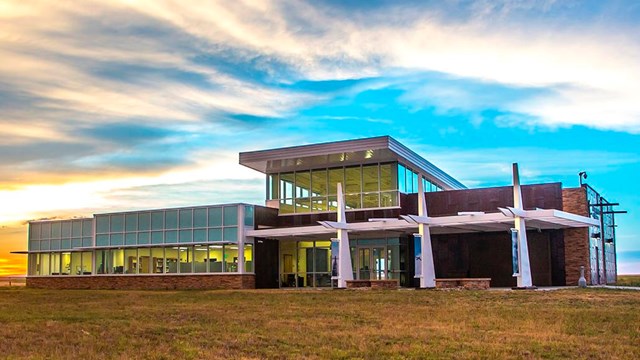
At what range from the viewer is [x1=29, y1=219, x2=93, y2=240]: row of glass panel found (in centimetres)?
4116

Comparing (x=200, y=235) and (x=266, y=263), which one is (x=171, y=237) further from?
(x=266, y=263)

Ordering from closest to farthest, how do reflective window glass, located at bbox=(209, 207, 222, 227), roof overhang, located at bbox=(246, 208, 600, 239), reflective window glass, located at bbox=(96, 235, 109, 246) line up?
1. roof overhang, located at bbox=(246, 208, 600, 239)
2. reflective window glass, located at bbox=(209, 207, 222, 227)
3. reflective window glass, located at bbox=(96, 235, 109, 246)

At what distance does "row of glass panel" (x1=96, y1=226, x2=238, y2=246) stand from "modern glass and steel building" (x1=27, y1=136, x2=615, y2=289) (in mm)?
58

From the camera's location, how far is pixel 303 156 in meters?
34.8

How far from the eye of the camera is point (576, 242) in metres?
32.1

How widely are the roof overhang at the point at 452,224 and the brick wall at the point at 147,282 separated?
2557 millimetres

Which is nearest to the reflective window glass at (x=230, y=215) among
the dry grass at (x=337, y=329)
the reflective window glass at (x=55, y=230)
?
the reflective window glass at (x=55, y=230)

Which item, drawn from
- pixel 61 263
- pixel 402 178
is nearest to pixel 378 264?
pixel 402 178

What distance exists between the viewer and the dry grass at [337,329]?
10719 millimetres

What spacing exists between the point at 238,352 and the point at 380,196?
25.0 meters

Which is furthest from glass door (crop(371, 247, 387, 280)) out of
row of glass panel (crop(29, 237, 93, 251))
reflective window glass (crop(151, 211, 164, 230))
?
row of glass panel (crop(29, 237, 93, 251))

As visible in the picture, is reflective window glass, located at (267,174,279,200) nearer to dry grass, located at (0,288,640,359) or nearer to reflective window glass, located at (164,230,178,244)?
reflective window glass, located at (164,230,178,244)

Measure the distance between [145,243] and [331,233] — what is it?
10782 mm

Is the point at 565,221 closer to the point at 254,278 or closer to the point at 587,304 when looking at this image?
the point at 587,304
